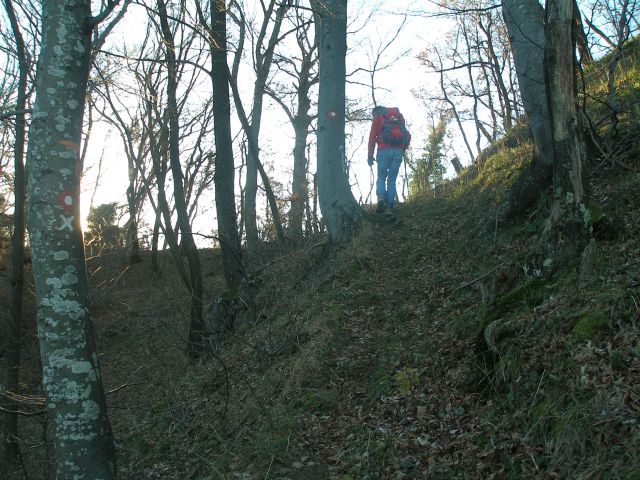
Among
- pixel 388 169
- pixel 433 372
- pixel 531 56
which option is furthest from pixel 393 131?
pixel 433 372

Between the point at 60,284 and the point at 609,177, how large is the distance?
5.53m

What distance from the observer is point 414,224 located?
31.8 feet

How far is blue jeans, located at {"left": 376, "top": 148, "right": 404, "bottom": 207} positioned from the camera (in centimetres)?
1052

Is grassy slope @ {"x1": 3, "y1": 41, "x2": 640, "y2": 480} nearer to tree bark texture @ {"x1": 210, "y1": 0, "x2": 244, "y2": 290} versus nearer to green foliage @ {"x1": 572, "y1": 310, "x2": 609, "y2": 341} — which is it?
green foliage @ {"x1": 572, "y1": 310, "x2": 609, "y2": 341}

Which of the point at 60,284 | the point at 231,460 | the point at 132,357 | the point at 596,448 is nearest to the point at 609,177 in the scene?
the point at 596,448

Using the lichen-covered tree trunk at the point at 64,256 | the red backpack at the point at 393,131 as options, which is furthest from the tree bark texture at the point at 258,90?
the lichen-covered tree trunk at the point at 64,256

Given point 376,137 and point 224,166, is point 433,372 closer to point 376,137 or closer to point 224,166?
point 376,137

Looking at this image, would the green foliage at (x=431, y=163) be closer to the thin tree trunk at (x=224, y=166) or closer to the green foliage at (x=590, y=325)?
the thin tree trunk at (x=224, y=166)

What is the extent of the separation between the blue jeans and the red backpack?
0.52ft

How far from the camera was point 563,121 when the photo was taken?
4.85 metres

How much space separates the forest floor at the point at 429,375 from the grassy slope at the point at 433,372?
0.02 metres

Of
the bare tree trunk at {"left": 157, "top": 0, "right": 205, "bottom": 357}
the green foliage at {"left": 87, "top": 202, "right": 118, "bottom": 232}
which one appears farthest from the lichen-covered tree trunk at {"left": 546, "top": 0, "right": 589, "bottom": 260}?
the green foliage at {"left": 87, "top": 202, "right": 118, "bottom": 232}

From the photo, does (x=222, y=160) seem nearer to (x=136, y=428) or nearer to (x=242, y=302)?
(x=242, y=302)

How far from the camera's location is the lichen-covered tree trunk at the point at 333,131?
9781 millimetres
